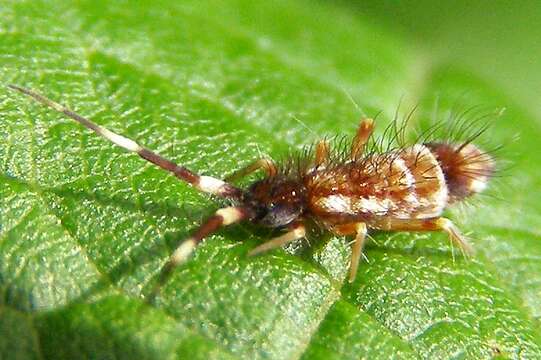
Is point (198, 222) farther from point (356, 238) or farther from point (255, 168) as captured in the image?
point (356, 238)

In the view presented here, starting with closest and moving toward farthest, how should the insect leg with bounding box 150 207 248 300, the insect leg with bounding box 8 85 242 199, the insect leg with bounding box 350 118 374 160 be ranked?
the insect leg with bounding box 150 207 248 300 → the insect leg with bounding box 8 85 242 199 → the insect leg with bounding box 350 118 374 160

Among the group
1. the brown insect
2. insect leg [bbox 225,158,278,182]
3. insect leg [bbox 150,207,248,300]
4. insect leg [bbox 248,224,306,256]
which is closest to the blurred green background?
the brown insect

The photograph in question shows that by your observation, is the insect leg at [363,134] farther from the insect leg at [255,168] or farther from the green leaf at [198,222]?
the insect leg at [255,168]

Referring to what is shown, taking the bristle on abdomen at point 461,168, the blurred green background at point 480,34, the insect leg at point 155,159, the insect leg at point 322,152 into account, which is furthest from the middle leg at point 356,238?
the blurred green background at point 480,34

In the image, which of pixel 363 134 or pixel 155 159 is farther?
pixel 363 134

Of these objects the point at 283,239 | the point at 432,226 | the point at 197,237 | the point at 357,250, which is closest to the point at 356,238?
the point at 357,250

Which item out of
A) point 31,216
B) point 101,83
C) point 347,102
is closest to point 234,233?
point 31,216

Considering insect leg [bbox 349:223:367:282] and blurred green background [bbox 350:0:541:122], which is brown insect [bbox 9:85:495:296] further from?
blurred green background [bbox 350:0:541:122]
